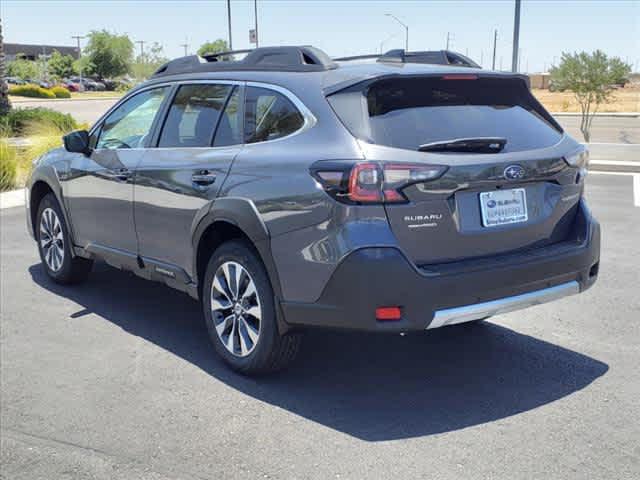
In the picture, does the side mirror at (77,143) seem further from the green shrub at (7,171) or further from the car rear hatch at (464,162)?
the green shrub at (7,171)

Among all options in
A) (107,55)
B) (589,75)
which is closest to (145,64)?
(107,55)

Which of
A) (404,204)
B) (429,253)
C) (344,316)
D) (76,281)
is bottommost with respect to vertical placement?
(76,281)

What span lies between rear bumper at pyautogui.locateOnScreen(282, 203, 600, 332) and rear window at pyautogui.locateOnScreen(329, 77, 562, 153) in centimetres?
61

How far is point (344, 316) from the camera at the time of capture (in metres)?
3.98

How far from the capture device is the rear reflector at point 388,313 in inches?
154

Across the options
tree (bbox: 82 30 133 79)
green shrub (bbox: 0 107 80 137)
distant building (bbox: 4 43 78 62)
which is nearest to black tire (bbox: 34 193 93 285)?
green shrub (bbox: 0 107 80 137)

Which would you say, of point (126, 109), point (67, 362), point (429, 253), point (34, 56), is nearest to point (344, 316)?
point (429, 253)

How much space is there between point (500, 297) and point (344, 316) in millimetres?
846

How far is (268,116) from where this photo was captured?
4621 millimetres

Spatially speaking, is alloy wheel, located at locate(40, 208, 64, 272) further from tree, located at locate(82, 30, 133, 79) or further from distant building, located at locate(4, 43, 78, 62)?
distant building, located at locate(4, 43, 78, 62)

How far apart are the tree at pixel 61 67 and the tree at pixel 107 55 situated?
3.91 meters

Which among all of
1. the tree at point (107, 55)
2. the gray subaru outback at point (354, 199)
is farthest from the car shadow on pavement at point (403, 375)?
the tree at point (107, 55)

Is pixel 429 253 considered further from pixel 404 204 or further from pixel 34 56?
pixel 34 56

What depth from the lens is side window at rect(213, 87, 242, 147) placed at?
4.78 m
